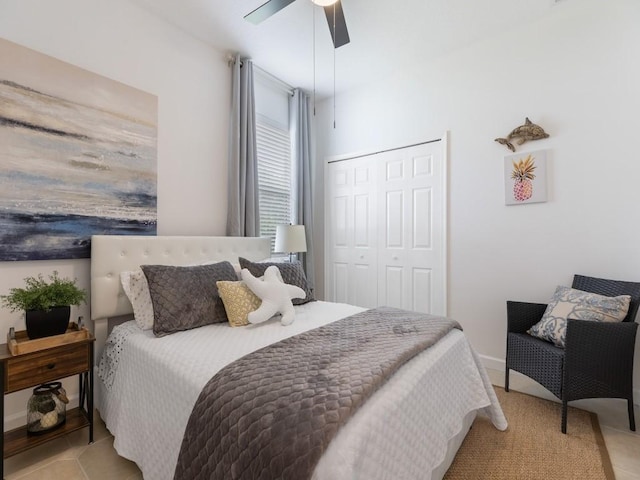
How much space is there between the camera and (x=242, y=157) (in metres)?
3.05

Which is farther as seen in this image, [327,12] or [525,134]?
[525,134]

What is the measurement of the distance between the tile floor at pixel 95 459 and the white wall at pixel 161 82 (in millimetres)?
351

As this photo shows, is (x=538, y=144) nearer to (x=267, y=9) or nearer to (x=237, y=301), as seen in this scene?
(x=267, y=9)

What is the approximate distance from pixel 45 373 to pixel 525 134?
12.2 feet

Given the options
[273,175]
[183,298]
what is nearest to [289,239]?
[273,175]

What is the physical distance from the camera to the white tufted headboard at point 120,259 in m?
2.04

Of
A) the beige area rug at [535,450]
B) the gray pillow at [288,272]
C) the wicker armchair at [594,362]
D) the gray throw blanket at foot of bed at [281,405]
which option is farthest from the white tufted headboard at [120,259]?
the wicker armchair at [594,362]

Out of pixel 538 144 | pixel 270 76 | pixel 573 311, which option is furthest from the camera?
pixel 270 76

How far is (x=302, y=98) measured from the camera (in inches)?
151

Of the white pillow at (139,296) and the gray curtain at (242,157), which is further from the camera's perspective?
the gray curtain at (242,157)

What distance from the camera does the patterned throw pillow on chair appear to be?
6.53 ft

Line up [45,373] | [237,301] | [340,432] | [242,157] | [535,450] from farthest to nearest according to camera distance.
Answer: [242,157] < [237,301] < [535,450] < [45,373] < [340,432]

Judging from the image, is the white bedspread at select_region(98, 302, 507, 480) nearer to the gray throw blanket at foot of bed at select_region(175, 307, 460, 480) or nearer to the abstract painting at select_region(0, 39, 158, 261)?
the gray throw blanket at foot of bed at select_region(175, 307, 460, 480)

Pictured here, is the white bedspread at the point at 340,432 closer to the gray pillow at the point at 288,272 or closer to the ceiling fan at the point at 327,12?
the gray pillow at the point at 288,272
